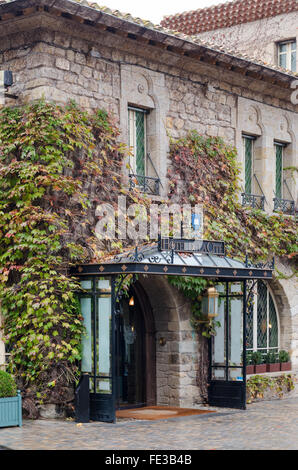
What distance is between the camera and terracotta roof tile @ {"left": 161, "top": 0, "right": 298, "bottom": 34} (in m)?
21.1

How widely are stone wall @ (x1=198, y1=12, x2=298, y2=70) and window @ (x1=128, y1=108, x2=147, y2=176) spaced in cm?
759

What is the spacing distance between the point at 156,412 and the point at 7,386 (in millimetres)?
3030

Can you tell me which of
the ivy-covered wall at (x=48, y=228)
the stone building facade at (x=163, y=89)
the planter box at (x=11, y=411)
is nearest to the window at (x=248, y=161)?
the stone building facade at (x=163, y=89)

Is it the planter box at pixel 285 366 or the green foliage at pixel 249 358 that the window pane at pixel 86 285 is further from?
the planter box at pixel 285 366

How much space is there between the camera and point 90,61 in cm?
1316

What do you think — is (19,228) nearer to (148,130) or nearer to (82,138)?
(82,138)

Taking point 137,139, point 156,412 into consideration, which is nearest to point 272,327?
point 156,412

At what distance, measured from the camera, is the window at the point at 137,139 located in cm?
1419

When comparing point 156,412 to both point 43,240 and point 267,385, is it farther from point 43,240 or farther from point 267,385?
point 43,240

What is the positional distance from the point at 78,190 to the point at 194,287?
9.01 feet

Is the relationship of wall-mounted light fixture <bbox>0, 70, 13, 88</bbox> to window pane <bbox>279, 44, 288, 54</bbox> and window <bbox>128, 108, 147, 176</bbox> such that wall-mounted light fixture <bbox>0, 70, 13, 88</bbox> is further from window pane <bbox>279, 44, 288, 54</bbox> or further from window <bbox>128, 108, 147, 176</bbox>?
window pane <bbox>279, 44, 288, 54</bbox>

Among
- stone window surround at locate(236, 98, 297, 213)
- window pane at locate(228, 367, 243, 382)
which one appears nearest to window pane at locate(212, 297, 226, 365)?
window pane at locate(228, 367, 243, 382)

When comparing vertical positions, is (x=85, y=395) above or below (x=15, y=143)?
below
